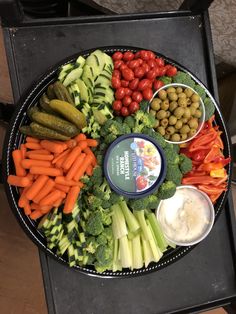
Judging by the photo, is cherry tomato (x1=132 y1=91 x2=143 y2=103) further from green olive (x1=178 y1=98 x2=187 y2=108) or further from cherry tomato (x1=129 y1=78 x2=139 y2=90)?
green olive (x1=178 y1=98 x2=187 y2=108)

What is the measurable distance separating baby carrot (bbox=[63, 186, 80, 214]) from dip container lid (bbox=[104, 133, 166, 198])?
97 millimetres

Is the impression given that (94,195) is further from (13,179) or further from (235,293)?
(235,293)

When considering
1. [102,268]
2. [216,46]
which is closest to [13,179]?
[102,268]

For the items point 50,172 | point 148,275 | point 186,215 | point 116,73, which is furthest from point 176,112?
point 148,275

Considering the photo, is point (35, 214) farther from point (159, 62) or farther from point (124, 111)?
point (159, 62)

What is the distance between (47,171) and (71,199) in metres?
0.10

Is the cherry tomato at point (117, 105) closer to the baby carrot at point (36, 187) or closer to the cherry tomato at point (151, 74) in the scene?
the cherry tomato at point (151, 74)

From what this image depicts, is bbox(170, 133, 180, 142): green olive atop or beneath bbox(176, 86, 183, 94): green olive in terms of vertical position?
beneath

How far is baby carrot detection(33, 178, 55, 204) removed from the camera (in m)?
1.08

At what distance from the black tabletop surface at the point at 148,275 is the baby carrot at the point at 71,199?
21 centimetres

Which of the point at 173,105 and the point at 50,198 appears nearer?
the point at 50,198

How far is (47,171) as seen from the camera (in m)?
1.09

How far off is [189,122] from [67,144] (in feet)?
1.25

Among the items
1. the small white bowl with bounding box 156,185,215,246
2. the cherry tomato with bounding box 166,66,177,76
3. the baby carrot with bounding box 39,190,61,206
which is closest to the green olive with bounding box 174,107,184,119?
the cherry tomato with bounding box 166,66,177,76
